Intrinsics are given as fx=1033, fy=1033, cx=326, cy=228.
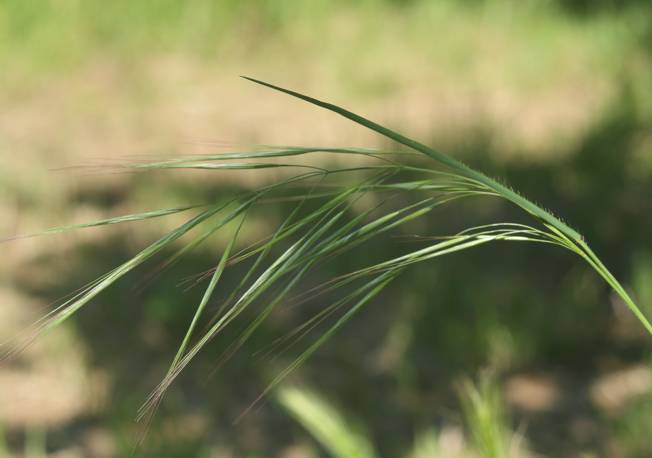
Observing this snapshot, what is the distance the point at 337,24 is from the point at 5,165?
1.76m

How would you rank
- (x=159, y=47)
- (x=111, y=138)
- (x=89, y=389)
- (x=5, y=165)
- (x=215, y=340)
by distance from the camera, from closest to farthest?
(x=89, y=389), (x=215, y=340), (x=5, y=165), (x=111, y=138), (x=159, y=47)

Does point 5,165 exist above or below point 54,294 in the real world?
above

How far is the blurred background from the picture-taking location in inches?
96.7

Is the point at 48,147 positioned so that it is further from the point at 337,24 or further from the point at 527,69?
the point at 527,69

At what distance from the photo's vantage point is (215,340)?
283cm

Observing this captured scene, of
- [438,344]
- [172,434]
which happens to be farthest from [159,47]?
[172,434]

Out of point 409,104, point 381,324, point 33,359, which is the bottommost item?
point 33,359

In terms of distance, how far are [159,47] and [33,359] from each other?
7.26 ft

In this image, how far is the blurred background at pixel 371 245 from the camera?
2455 mm

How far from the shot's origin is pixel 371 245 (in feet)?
10.4

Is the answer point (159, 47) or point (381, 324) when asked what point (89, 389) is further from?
point (159, 47)

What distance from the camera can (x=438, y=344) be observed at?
269 cm

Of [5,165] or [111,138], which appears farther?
[111,138]

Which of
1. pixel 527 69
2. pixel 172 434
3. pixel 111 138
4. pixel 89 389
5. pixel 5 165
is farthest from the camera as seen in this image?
pixel 527 69
